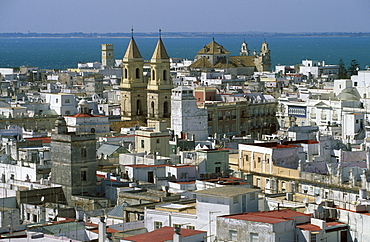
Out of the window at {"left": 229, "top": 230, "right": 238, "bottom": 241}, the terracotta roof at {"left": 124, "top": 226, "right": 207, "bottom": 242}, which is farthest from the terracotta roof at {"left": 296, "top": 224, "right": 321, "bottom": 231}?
the terracotta roof at {"left": 124, "top": 226, "right": 207, "bottom": 242}

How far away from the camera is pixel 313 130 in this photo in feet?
191

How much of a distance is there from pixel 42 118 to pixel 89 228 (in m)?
37.8

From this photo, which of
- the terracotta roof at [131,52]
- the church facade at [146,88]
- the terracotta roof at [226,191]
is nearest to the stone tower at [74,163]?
the terracotta roof at [226,191]

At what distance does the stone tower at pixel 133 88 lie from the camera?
68375 millimetres

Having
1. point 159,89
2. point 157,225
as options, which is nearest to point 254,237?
point 157,225

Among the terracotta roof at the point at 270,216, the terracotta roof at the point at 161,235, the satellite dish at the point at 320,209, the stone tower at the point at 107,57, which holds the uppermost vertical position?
the stone tower at the point at 107,57

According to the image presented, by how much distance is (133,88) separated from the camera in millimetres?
68500

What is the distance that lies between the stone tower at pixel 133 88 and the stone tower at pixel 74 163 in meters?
29.6

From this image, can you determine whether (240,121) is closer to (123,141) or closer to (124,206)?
(123,141)

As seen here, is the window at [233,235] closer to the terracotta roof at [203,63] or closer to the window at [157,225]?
the window at [157,225]

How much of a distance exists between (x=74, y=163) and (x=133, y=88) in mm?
30655

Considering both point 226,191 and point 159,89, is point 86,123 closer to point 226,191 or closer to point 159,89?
point 159,89

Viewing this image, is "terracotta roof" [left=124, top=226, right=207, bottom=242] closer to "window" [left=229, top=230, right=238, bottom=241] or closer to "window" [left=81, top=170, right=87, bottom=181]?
"window" [left=229, top=230, right=238, bottom=241]

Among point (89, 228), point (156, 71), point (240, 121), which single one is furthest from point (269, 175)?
point (240, 121)
